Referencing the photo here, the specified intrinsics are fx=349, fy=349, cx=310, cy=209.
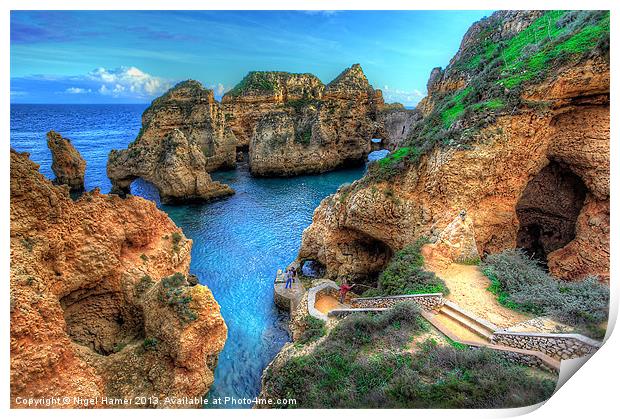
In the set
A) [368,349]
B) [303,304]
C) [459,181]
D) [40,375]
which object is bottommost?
[303,304]

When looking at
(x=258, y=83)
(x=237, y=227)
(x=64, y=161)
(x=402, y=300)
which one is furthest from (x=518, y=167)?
(x=258, y=83)

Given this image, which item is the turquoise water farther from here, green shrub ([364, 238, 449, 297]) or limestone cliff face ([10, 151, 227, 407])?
green shrub ([364, 238, 449, 297])

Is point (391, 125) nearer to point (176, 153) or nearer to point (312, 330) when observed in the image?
point (176, 153)

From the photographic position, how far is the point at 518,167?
41.8 feet

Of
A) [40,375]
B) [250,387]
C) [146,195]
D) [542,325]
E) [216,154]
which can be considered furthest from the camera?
[216,154]

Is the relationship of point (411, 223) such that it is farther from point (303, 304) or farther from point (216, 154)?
point (216, 154)

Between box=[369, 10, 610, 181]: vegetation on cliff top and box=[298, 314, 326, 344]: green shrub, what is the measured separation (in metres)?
6.57

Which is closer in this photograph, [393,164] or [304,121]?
[393,164]

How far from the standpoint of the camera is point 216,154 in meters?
42.8

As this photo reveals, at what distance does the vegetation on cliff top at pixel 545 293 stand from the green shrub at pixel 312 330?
17.5 ft

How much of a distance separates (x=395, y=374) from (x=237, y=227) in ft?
64.1

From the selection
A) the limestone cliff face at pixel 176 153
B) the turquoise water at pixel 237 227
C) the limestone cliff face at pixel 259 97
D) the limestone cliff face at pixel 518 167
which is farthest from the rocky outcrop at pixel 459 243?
the limestone cliff face at pixel 259 97

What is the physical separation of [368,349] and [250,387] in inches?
206

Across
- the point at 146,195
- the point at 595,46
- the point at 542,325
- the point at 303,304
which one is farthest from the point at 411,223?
the point at 146,195
